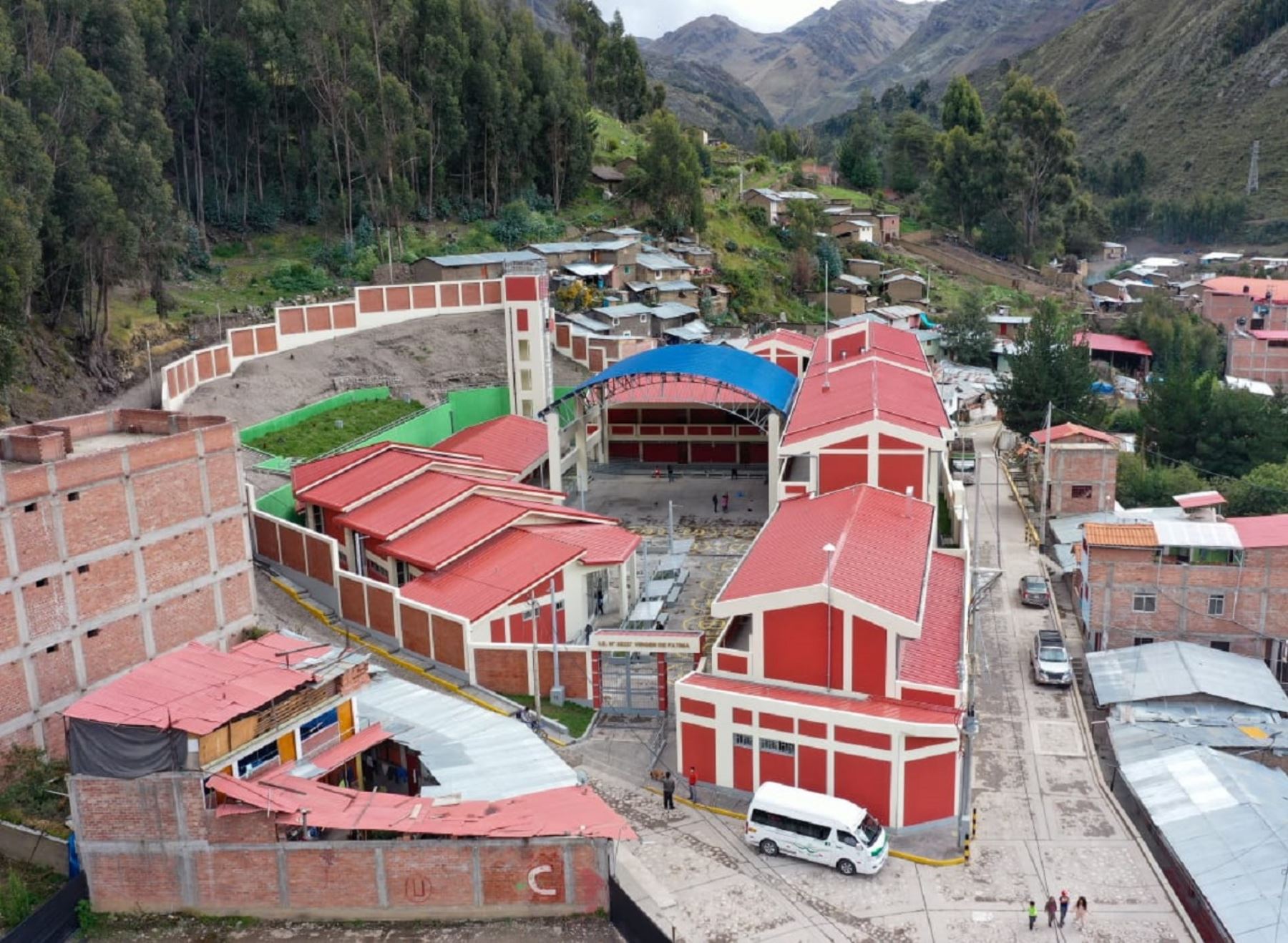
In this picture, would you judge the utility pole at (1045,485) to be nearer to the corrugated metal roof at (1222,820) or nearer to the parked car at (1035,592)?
the parked car at (1035,592)

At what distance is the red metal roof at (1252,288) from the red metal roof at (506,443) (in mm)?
51860

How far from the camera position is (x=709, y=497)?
40969 mm

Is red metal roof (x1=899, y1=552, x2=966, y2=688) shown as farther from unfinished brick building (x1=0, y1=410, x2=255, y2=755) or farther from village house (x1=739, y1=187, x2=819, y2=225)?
village house (x1=739, y1=187, x2=819, y2=225)

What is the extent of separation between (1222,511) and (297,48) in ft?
152

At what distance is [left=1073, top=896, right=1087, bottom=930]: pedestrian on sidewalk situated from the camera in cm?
1756

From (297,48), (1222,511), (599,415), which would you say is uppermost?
(297,48)

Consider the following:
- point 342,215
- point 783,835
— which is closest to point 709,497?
point 783,835

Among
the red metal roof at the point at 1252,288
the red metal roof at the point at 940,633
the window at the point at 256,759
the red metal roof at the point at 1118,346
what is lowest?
the red metal roof at the point at 1118,346

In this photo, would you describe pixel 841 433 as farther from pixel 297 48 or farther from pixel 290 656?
pixel 297 48

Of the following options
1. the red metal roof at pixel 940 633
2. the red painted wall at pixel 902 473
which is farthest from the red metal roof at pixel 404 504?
the red metal roof at pixel 940 633

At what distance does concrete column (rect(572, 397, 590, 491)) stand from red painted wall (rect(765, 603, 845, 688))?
18.6 m

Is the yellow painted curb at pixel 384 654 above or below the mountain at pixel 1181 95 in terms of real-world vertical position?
below

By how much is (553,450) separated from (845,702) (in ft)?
62.9

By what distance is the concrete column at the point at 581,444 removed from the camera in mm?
40216
